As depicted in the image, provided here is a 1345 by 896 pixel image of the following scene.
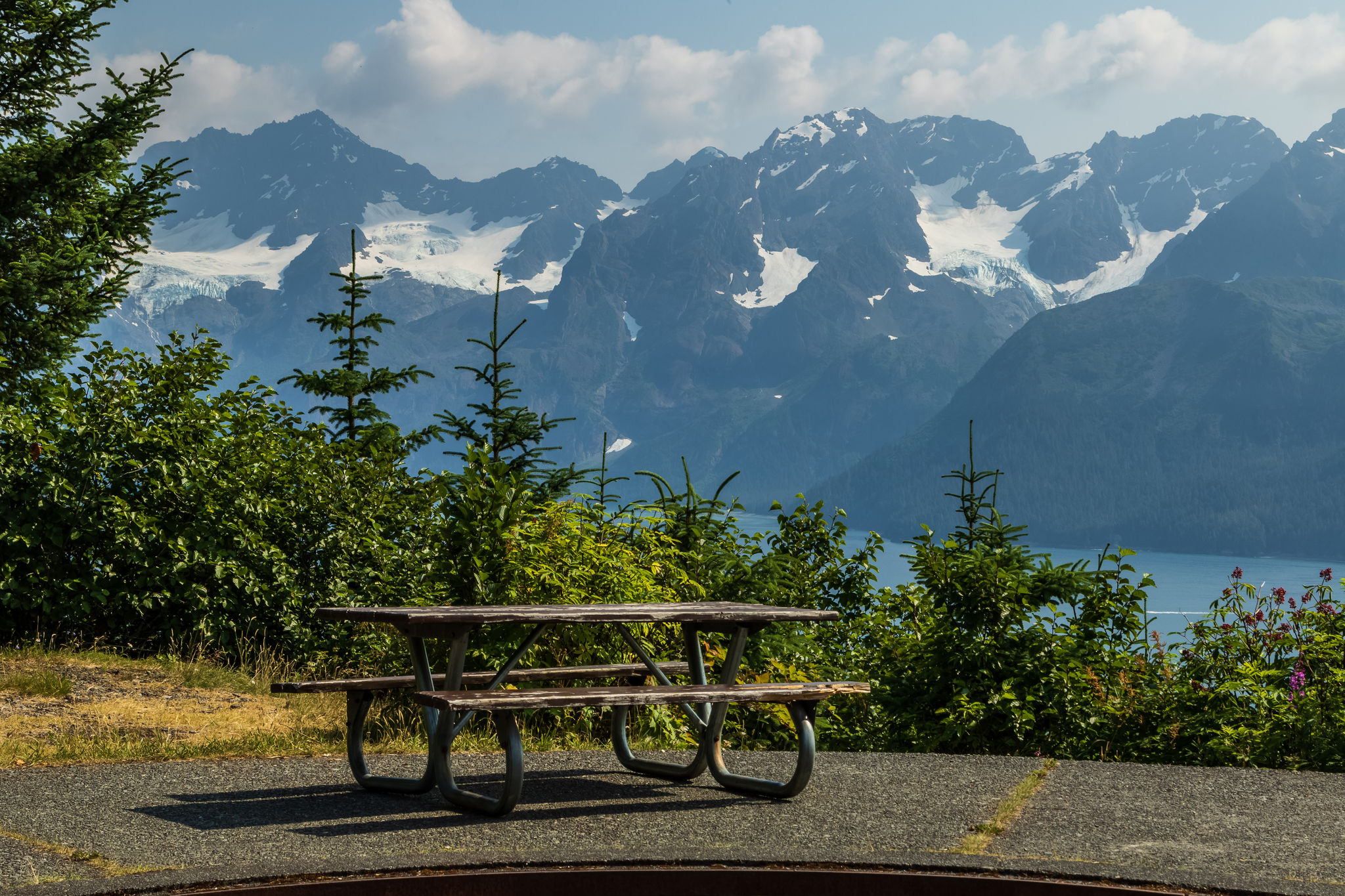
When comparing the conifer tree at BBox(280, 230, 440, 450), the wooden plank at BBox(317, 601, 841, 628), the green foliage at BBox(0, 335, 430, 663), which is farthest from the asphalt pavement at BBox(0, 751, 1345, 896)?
the conifer tree at BBox(280, 230, 440, 450)

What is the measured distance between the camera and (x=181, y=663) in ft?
28.6

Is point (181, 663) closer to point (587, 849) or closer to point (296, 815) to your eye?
point (296, 815)

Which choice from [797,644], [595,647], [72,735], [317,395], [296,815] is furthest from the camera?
[317,395]

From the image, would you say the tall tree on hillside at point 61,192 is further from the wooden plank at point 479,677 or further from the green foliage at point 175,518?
the wooden plank at point 479,677

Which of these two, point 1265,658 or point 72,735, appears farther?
point 1265,658

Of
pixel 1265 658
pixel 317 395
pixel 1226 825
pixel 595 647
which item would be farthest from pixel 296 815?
pixel 317 395

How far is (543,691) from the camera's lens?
436 cm

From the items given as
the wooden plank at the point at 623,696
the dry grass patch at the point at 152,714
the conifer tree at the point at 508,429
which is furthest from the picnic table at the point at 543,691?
the conifer tree at the point at 508,429

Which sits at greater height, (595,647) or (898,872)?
(595,647)

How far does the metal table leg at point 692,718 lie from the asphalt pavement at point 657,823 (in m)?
0.07

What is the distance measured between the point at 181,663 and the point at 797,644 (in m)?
4.55

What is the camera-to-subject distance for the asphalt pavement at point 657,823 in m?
3.95

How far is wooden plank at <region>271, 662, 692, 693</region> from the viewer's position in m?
4.89

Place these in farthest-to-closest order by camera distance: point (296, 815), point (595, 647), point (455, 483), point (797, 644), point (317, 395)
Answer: point (317, 395), point (455, 483), point (797, 644), point (595, 647), point (296, 815)
